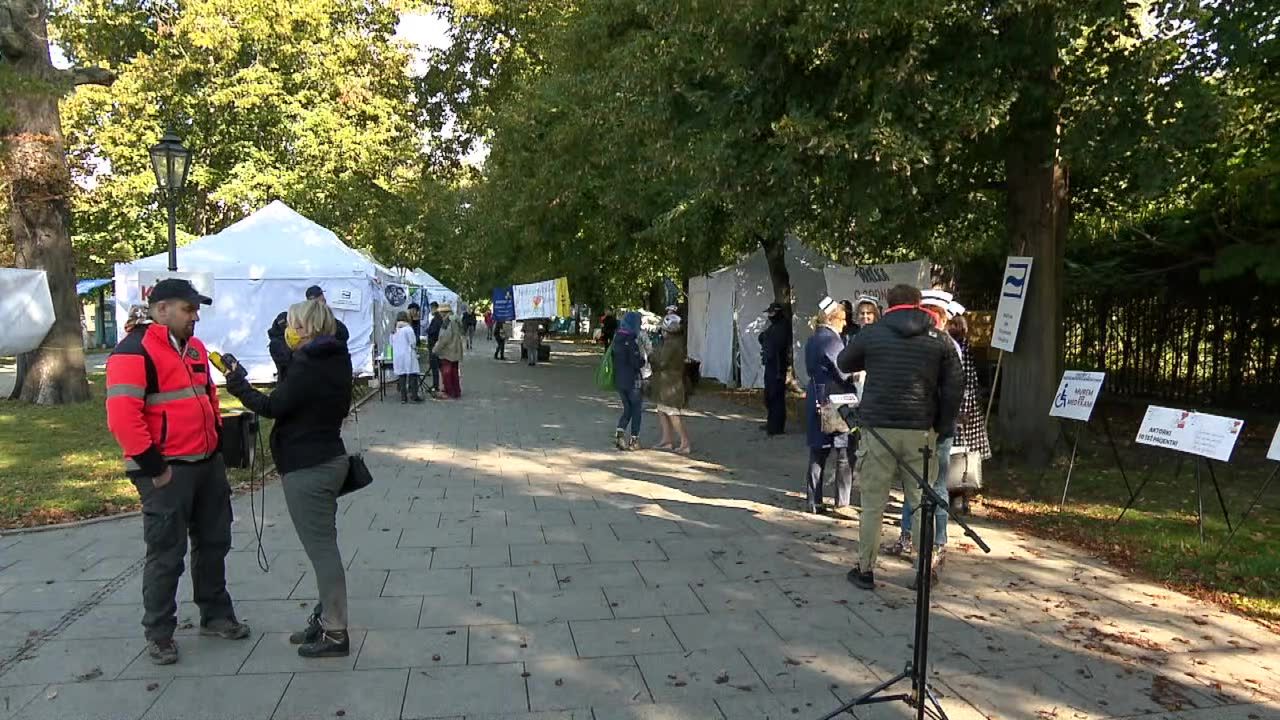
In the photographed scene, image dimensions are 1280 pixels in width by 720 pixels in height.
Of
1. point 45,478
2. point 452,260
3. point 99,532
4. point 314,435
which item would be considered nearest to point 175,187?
point 45,478

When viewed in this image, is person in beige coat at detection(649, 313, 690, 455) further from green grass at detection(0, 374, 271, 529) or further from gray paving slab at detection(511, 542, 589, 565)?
green grass at detection(0, 374, 271, 529)

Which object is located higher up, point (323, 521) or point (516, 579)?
point (323, 521)

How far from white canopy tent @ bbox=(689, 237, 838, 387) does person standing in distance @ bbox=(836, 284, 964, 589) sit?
30.4 feet

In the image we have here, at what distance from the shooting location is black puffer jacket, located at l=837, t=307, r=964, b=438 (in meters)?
5.03

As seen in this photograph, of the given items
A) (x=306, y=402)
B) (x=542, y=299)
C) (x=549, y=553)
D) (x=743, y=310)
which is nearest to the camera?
(x=306, y=402)

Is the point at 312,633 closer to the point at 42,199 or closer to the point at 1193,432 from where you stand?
the point at 1193,432

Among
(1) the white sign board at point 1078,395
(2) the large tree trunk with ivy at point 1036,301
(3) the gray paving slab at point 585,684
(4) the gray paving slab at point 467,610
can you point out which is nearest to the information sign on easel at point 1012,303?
(2) the large tree trunk with ivy at point 1036,301

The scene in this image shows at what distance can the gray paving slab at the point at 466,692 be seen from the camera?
3686 mm

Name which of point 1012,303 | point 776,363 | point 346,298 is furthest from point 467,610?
point 346,298

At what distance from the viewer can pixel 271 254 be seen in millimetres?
17219

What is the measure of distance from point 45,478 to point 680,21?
7647 mm

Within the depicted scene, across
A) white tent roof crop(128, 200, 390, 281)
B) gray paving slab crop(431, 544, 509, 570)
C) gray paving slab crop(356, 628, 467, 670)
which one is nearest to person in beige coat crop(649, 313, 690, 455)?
gray paving slab crop(431, 544, 509, 570)

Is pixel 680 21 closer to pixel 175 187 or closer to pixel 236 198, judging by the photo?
pixel 175 187

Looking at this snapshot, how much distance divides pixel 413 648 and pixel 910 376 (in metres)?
3.18
